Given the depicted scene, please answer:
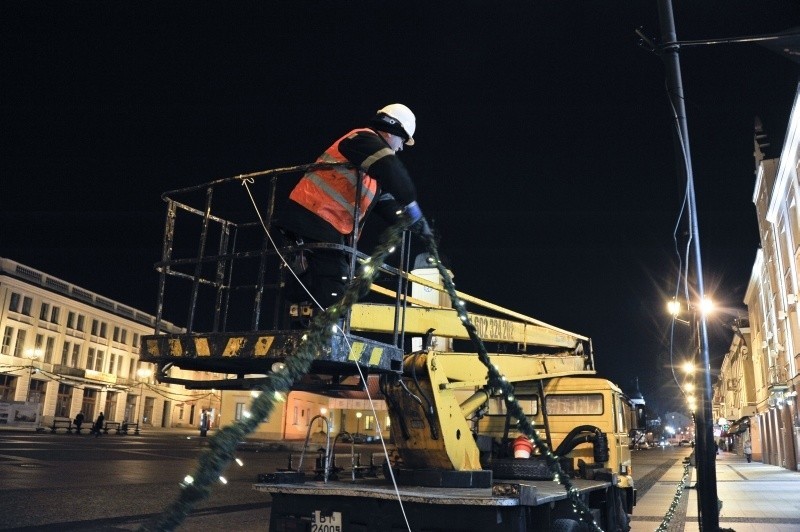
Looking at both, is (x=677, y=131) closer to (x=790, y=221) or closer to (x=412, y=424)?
(x=412, y=424)

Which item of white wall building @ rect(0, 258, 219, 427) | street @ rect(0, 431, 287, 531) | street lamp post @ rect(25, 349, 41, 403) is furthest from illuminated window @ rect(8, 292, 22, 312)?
street @ rect(0, 431, 287, 531)

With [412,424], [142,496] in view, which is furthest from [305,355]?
[142,496]

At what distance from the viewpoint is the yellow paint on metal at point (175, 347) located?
4762 mm

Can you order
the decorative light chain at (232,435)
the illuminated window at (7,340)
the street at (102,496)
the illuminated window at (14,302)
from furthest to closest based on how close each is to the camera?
the illuminated window at (14,302) < the illuminated window at (7,340) < the street at (102,496) < the decorative light chain at (232,435)

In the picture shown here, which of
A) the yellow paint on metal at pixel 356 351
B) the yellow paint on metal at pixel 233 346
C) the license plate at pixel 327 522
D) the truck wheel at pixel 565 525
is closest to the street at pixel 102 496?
the license plate at pixel 327 522

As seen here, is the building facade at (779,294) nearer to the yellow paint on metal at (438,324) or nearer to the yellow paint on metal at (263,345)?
the yellow paint on metal at (438,324)

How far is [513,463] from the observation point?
7406 mm

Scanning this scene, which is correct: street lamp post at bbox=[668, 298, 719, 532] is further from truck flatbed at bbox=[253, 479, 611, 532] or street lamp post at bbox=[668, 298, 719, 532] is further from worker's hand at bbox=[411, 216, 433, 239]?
worker's hand at bbox=[411, 216, 433, 239]

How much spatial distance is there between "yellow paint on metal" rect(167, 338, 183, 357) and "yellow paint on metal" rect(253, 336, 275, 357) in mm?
752

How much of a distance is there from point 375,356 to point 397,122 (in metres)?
1.70

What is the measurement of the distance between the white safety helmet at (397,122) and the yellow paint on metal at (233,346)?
180cm

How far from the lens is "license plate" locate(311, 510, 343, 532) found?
5082 mm

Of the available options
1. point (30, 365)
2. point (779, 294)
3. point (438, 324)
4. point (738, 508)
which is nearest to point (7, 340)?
point (30, 365)

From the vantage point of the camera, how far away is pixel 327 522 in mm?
5121
